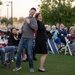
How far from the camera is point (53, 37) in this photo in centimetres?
1461

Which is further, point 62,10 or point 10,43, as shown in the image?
point 62,10

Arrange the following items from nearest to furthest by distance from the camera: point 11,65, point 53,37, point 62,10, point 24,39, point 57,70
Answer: point 24,39, point 57,70, point 11,65, point 53,37, point 62,10

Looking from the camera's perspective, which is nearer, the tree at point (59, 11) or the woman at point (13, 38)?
the woman at point (13, 38)

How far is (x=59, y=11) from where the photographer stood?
32.9m

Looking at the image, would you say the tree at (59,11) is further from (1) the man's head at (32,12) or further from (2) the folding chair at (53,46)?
(1) the man's head at (32,12)

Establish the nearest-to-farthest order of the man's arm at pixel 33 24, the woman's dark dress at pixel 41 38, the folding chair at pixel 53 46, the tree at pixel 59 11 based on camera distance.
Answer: the man's arm at pixel 33 24 → the woman's dark dress at pixel 41 38 → the folding chair at pixel 53 46 → the tree at pixel 59 11

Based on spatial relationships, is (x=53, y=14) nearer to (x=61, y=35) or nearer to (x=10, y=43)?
(x=61, y=35)

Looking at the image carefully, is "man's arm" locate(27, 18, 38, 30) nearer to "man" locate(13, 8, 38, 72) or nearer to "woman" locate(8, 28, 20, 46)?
"man" locate(13, 8, 38, 72)

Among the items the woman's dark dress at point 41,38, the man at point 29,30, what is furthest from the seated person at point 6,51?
the woman's dark dress at point 41,38

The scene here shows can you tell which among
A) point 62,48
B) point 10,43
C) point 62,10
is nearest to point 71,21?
point 62,10

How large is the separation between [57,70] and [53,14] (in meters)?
25.0

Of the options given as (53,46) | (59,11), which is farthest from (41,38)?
(59,11)

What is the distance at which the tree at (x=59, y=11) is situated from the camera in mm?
33075

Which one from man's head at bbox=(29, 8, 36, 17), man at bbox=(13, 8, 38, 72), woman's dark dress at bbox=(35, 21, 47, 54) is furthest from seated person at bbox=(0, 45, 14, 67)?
man's head at bbox=(29, 8, 36, 17)
